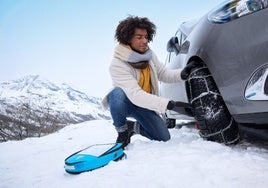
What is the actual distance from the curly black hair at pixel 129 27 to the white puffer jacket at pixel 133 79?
0.35ft

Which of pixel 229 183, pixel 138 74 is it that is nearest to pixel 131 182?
pixel 229 183

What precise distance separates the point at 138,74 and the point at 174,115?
3.36 ft

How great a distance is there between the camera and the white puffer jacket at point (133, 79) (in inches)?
94.4

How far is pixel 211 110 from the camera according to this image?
2098 mm

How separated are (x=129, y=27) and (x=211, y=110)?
1.17 metres

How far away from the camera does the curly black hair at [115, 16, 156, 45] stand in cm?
274

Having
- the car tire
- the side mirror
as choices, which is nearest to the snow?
the car tire

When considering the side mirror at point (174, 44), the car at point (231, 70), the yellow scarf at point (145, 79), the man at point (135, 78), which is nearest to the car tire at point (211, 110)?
the car at point (231, 70)

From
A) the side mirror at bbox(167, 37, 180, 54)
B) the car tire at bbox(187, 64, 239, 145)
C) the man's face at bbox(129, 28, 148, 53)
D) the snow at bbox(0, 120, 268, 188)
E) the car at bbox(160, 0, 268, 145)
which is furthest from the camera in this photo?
the side mirror at bbox(167, 37, 180, 54)

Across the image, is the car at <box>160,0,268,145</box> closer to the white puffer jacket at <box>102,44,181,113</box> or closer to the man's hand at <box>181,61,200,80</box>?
the man's hand at <box>181,61,200,80</box>

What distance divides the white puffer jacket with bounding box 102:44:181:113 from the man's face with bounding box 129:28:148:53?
0.10 m

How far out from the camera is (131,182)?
5.25 ft

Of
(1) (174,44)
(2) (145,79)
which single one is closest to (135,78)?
(2) (145,79)

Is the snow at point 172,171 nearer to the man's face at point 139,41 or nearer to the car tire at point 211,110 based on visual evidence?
the car tire at point 211,110
